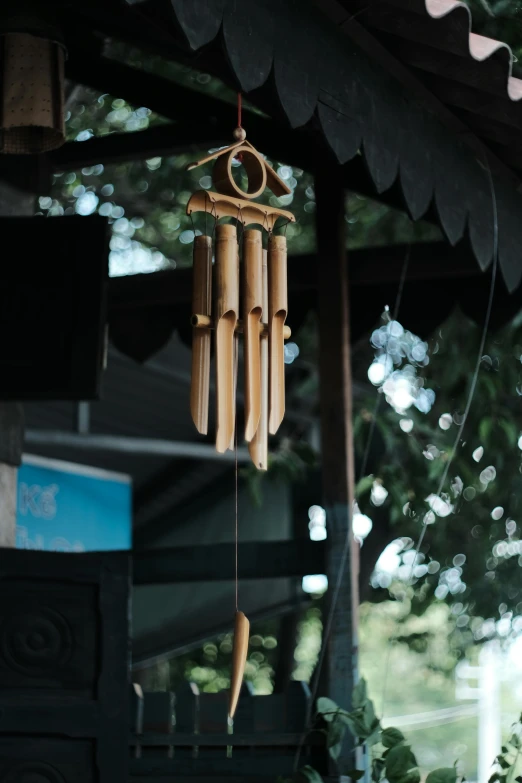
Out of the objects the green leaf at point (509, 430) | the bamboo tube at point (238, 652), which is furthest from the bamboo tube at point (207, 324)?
the green leaf at point (509, 430)

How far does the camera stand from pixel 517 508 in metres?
6.04

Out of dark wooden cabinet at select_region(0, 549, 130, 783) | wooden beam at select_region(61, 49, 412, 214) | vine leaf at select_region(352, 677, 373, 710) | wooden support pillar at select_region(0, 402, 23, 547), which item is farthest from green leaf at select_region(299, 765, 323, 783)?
wooden beam at select_region(61, 49, 412, 214)

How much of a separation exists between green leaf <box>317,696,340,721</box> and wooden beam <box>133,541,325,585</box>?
44 centimetres

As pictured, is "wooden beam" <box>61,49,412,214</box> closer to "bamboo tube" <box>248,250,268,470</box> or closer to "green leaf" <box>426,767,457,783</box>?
"bamboo tube" <box>248,250,268,470</box>

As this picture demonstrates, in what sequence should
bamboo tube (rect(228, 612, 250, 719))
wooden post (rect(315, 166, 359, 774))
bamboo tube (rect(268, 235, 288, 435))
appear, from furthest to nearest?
wooden post (rect(315, 166, 359, 774)) < bamboo tube (rect(268, 235, 288, 435)) < bamboo tube (rect(228, 612, 250, 719))

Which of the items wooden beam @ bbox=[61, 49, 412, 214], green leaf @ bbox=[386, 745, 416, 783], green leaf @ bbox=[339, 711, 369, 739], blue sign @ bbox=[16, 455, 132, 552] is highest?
wooden beam @ bbox=[61, 49, 412, 214]

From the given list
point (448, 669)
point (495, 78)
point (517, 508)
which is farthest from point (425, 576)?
point (495, 78)

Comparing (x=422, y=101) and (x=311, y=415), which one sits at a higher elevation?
(x=311, y=415)

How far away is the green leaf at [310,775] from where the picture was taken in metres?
3.15

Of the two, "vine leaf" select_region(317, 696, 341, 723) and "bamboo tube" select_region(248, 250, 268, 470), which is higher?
"bamboo tube" select_region(248, 250, 268, 470)

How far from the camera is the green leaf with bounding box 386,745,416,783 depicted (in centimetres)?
317

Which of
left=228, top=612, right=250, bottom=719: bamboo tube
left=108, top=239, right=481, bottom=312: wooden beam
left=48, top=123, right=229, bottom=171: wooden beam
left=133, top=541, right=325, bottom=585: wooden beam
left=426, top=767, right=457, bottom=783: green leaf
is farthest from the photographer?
left=48, top=123, right=229, bottom=171: wooden beam

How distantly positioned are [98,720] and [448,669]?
268 inches

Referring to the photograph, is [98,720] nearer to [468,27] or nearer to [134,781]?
[134,781]
